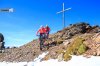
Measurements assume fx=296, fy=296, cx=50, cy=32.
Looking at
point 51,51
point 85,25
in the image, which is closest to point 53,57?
point 51,51

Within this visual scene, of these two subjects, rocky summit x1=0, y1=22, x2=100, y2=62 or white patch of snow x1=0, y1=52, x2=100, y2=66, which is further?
rocky summit x1=0, y1=22, x2=100, y2=62

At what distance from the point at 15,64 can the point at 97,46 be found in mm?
11580

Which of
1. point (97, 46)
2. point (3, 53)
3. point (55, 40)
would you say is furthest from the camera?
point (3, 53)

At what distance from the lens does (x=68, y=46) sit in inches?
1262

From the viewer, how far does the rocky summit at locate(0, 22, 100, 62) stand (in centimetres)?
2846

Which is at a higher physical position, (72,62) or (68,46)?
(68,46)

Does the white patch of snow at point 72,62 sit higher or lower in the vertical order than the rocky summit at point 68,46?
lower

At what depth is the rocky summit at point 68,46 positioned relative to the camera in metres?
28.5

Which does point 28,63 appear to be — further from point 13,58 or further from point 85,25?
point 85,25

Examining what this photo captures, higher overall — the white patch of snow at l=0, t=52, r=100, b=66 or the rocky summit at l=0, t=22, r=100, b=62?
the rocky summit at l=0, t=22, r=100, b=62

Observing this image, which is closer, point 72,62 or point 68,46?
point 72,62

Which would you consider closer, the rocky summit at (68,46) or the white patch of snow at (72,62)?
the white patch of snow at (72,62)

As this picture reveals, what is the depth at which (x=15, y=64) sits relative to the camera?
115 feet

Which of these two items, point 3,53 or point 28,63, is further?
point 3,53
